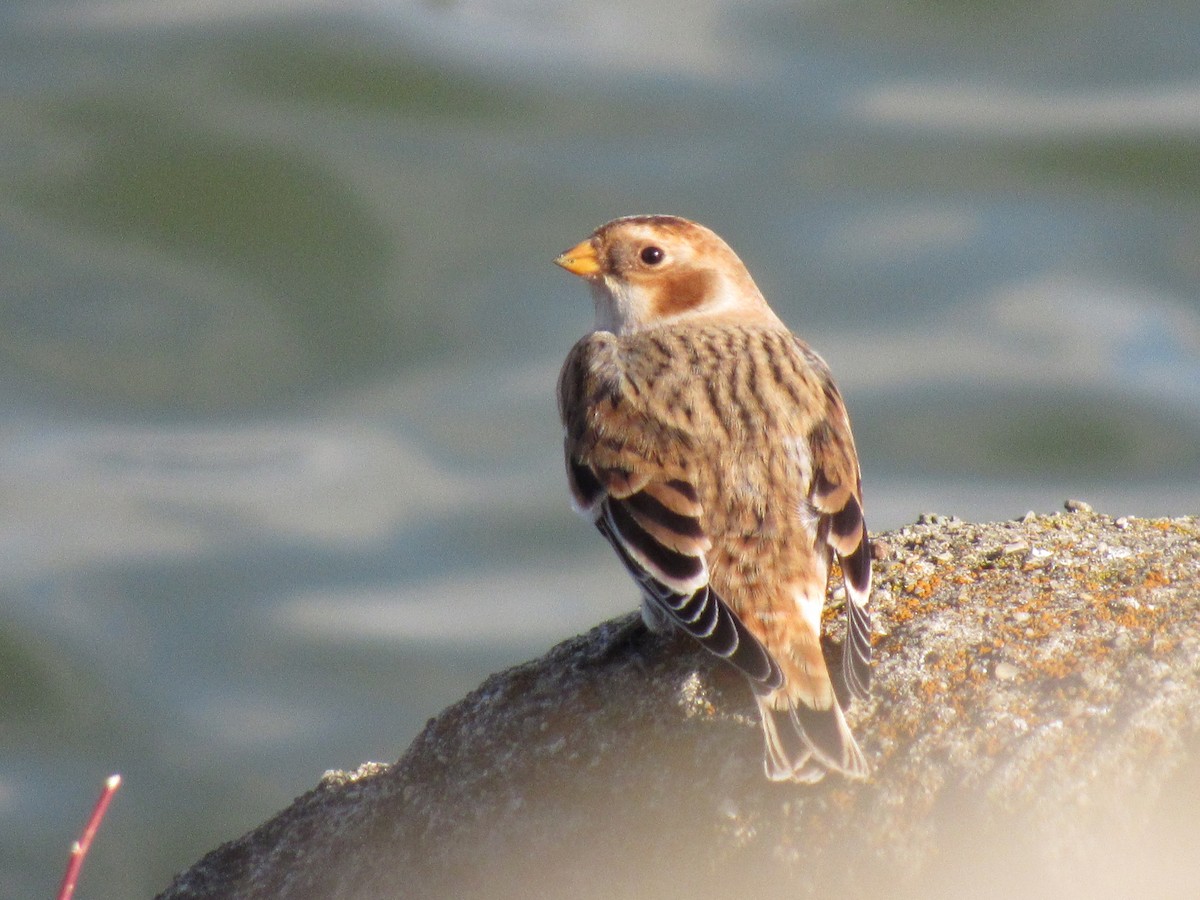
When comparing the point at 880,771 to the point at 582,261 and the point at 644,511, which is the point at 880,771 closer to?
the point at 644,511

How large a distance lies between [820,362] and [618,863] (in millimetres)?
2291

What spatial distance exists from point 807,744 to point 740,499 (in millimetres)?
935

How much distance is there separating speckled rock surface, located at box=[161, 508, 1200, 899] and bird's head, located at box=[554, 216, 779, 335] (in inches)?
60.1

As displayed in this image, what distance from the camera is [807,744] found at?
3.58 metres

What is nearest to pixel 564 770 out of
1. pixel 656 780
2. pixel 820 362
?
pixel 656 780

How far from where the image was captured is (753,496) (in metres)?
4.37

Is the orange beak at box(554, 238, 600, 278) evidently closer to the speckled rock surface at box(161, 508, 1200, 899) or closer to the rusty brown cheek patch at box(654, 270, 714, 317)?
the rusty brown cheek patch at box(654, 270, 714, 317)

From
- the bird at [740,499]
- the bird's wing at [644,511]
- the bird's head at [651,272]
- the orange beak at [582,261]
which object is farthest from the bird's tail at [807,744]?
the orange beak at [582,261]

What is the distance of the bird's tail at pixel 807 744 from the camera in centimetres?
356

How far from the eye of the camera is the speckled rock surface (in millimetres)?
3379

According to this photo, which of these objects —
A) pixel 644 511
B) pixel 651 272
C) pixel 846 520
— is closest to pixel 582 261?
pixel 651 272

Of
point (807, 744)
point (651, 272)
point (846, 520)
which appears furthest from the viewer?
point (651, 272)

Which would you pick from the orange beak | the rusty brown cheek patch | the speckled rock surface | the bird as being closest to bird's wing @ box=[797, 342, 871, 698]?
the bird

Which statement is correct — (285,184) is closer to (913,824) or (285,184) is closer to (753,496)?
(753,496)
